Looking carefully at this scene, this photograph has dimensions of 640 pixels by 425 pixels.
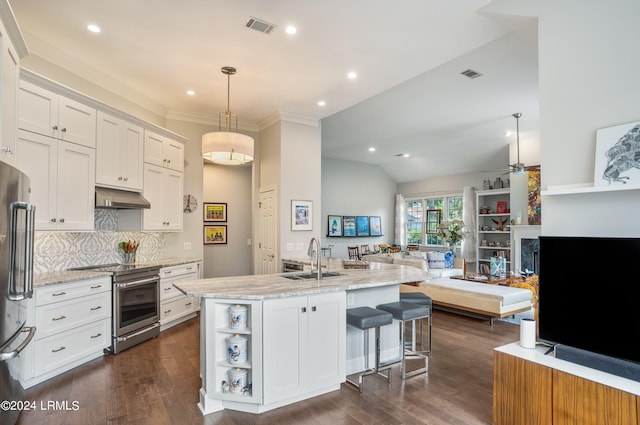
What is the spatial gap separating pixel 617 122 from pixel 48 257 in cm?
532

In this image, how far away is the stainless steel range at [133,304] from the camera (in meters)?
3.84

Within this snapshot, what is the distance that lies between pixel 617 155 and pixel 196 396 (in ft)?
11.8

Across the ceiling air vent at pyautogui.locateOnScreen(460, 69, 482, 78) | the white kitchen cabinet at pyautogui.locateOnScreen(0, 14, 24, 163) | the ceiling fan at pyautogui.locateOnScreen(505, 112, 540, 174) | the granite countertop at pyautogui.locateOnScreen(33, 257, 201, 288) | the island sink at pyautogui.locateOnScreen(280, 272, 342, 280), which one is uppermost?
the ceiling air vent at pyautogui.locateOnScreen(460, 69, 482, 78)

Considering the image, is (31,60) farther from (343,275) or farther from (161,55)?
(343,275)

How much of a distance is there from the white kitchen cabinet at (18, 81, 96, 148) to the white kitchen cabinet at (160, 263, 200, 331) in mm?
1947

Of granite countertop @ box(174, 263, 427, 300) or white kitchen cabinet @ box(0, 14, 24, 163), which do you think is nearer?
white kitchen cabinet @ box(0, 14, 24, 163)

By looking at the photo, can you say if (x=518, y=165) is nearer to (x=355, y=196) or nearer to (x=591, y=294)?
(x=355, y=196)

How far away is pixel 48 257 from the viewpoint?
147 inches

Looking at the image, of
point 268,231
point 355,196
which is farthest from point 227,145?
point 355,196

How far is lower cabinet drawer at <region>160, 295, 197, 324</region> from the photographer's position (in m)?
4.65

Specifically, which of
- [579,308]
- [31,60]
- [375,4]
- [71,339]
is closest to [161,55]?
[31,60]

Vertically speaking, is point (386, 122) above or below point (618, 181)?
above

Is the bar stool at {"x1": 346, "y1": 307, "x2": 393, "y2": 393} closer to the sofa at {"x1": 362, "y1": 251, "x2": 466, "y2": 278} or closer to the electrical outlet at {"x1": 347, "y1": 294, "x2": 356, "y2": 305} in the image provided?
the electrical outlet at {"x1": 347, "y1": 294, "x2": 356, "y2": 305}

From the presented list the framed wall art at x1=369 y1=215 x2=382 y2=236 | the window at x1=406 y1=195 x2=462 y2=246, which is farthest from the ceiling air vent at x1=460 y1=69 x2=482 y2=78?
the framed wall art at x1=369 y1=215 x2=382 y2=236
